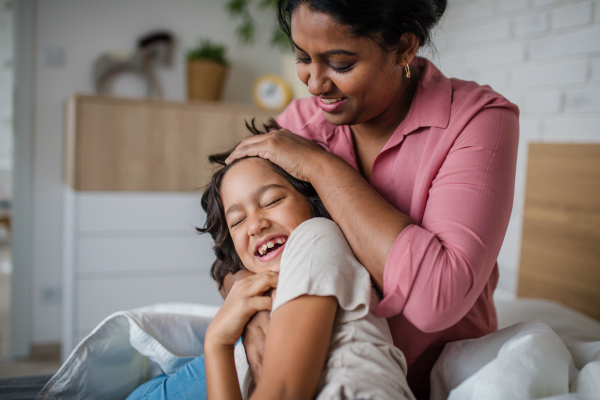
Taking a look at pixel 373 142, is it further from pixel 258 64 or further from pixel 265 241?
pixel 258 64

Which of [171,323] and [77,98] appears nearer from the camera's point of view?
[171,323]

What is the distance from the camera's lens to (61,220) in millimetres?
2865

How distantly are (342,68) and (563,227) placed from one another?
1390 millimetres

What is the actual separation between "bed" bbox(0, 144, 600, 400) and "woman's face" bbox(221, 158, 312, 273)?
1.15 ft

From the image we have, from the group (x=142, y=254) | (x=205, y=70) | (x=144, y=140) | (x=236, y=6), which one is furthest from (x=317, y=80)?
(x=236, y=6)

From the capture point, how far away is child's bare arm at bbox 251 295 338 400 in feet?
2.26

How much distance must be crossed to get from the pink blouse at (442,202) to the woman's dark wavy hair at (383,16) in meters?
0.15

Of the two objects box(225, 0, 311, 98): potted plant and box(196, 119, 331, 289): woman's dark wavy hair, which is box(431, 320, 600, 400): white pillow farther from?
box(225, 0, 311, 98): potted plant

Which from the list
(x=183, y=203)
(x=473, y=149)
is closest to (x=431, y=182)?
(x=473, y=149)

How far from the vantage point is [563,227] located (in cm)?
186

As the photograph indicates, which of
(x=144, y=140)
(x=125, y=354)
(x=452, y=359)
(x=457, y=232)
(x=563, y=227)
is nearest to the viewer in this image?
(x=457, y=232)

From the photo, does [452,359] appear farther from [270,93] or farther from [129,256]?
[270,93]

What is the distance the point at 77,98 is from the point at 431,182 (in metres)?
2.09

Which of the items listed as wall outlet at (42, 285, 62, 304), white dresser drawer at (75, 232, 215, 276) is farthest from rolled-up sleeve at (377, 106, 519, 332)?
wall outlet at (42, 285, 62, 304)
